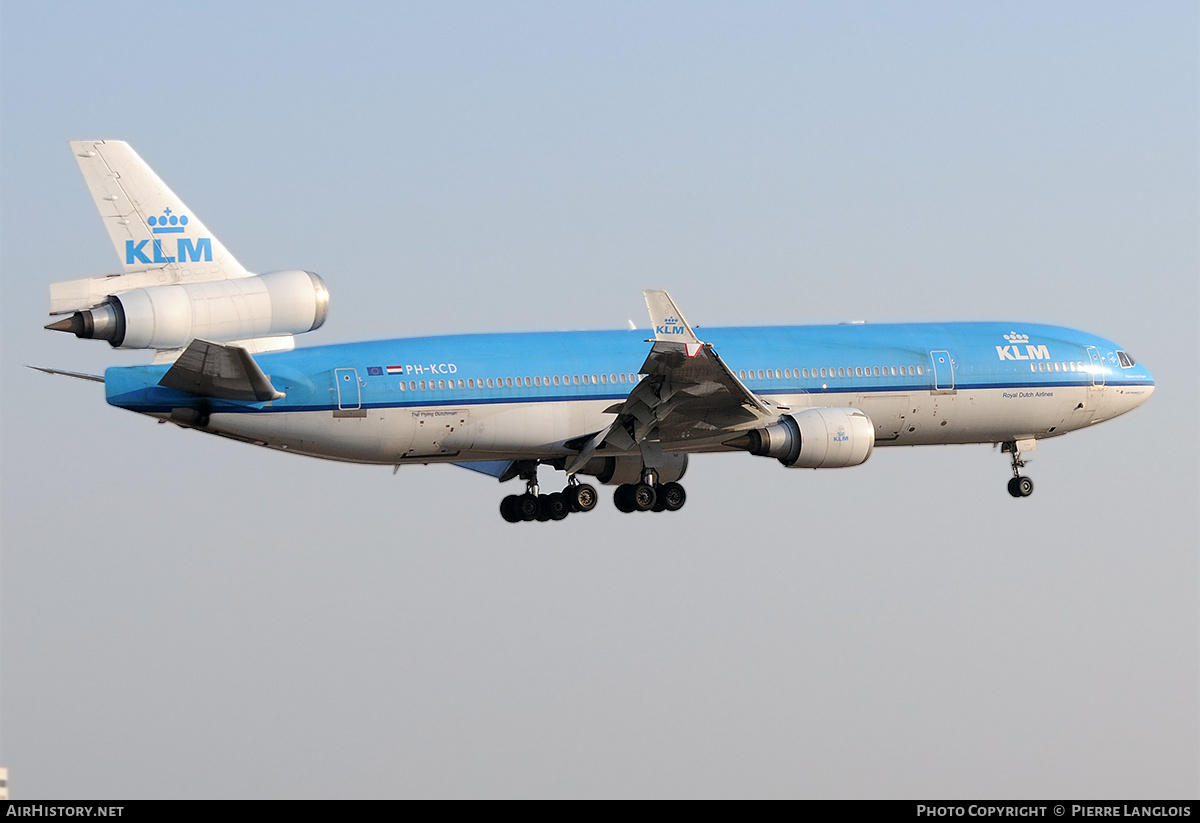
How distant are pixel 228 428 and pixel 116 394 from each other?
3.28 meters

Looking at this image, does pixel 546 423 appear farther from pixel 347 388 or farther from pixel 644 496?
pixel 347 388

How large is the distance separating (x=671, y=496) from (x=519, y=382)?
241 inches

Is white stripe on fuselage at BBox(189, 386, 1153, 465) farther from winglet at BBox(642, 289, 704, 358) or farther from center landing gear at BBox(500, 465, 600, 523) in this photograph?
winglet at BBox(642, 289, 704, 358)

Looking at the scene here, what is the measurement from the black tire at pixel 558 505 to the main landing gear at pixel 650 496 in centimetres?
149

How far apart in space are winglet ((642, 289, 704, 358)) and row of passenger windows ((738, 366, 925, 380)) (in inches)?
253

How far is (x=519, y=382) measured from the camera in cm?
5391

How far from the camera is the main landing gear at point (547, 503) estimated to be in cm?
5744

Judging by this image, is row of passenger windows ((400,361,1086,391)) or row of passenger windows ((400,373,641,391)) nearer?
row of passenger windows ((400,373,641,391))

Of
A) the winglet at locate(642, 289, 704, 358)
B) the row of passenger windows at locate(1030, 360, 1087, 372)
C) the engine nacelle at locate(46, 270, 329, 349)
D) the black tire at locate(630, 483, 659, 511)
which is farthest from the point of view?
the row of passenger windows at locate(1030, 360, 1087, 372)

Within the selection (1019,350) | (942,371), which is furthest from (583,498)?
(1019,350)

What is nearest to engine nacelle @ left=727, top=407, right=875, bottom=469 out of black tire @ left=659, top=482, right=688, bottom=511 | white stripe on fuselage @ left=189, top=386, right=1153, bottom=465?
white stripe on fuselage @ left=189, top=386, right=1153, bottom=465

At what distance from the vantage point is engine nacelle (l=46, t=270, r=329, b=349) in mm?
46250
